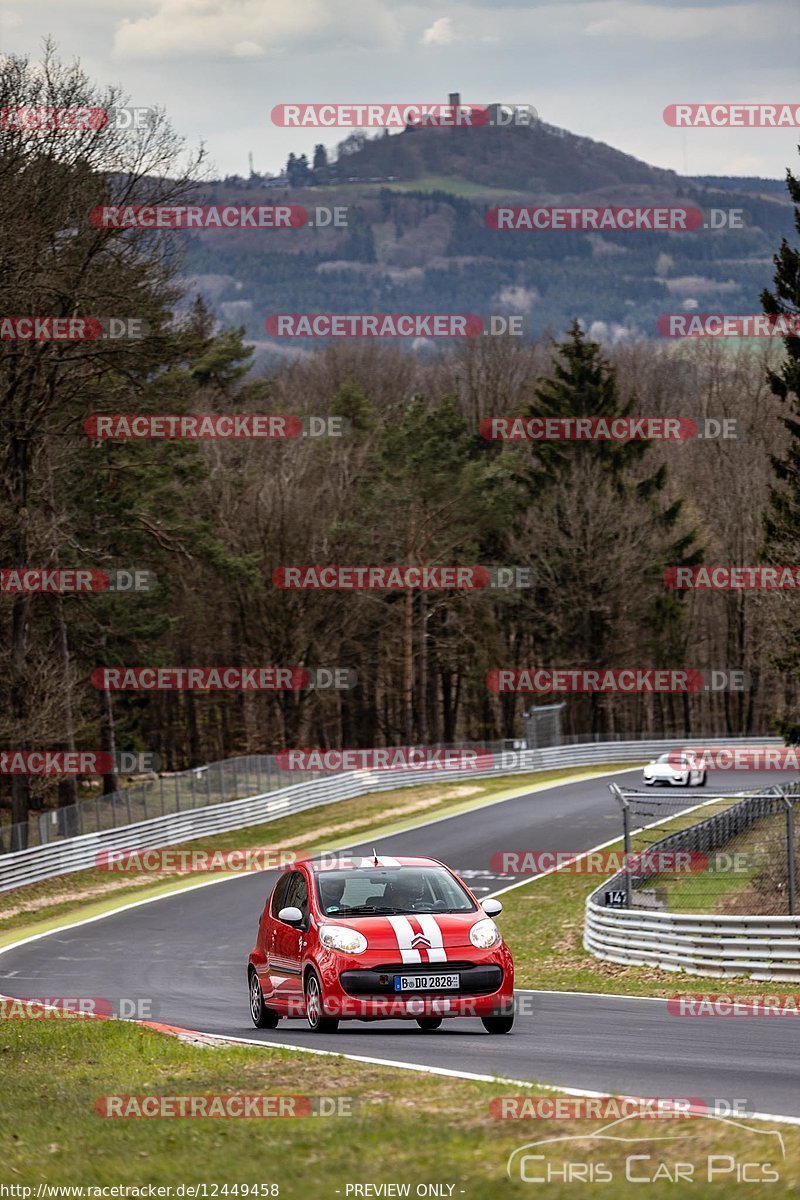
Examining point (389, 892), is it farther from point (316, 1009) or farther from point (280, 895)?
point (280, 895)

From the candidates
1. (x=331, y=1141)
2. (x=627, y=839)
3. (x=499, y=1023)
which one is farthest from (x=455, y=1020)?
(x=627, y=839)

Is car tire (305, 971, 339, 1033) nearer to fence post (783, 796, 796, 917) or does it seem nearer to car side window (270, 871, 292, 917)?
car side window (270, 871, 292, 917)

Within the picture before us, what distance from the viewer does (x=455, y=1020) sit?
1498 centimetres

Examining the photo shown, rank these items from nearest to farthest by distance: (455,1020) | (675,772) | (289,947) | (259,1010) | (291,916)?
1. (291,916)
2. (289,947)
3. (259,1010)
4. (455,1020)
5. (675,772)

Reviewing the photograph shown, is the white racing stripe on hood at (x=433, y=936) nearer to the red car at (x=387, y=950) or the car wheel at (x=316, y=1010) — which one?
the red car at (x=387, y=950)

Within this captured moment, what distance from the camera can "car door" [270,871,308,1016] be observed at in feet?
45.1

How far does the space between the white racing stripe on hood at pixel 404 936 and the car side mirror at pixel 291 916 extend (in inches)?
35.6

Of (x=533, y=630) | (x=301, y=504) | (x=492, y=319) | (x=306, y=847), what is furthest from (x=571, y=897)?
(x=492, y=319)

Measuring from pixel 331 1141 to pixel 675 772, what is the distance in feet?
151

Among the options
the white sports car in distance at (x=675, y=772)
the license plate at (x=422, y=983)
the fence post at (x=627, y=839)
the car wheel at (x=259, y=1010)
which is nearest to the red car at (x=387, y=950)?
the license plate at (x=422, y=983)

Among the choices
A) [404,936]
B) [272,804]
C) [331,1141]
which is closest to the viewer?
[331,1141]

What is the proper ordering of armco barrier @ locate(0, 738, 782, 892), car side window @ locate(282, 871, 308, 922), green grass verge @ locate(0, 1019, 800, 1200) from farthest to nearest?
armco barrier @ locate(0, 738, 782, 892)
car side window @ locate(282, 871, 308, 922)
green grass verge @ locate(0, 1019, 800, 1200)

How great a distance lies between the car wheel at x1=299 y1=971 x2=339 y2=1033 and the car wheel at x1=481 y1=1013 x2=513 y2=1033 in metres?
1.28

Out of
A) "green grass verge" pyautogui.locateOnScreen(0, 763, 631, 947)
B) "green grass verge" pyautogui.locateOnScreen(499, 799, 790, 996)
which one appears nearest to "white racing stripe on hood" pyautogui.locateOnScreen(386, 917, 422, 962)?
"green grass verge" pyautogui.locateOnScreen(499, 799, 790, 996)
